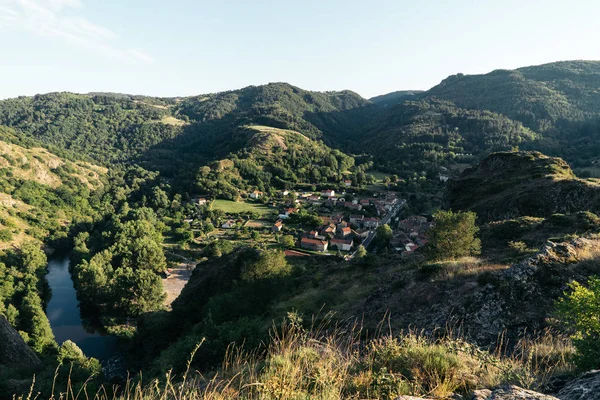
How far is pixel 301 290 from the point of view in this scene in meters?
25.0

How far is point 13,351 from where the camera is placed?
90.3 feet

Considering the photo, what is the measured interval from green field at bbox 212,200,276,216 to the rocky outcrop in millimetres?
89710

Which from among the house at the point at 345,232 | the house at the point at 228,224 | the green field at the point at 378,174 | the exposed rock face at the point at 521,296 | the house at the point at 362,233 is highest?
the green field at the point at 378,174

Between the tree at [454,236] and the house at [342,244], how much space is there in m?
50.8


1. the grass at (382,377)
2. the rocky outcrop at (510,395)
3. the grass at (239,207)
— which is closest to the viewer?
the rocky outcrop at (510,395)

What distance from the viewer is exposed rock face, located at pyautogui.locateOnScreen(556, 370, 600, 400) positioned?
316 centimetres

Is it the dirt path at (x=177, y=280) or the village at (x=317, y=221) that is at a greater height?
the village at (x=317, y=221)

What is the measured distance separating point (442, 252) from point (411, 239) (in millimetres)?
52935

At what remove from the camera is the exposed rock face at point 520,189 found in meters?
31.8

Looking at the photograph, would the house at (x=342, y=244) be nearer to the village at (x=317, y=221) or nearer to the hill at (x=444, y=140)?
the village at (x=317, y=221)

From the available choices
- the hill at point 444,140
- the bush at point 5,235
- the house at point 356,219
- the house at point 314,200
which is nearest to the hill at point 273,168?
the house at point 314,200

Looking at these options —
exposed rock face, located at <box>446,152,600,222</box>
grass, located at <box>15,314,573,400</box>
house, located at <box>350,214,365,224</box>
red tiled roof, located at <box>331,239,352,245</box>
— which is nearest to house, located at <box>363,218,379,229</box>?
house, located at <box>350,214,365,224</box>

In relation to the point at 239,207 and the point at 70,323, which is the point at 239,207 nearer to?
the point at 239,207

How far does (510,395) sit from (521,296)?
32.3 feet
